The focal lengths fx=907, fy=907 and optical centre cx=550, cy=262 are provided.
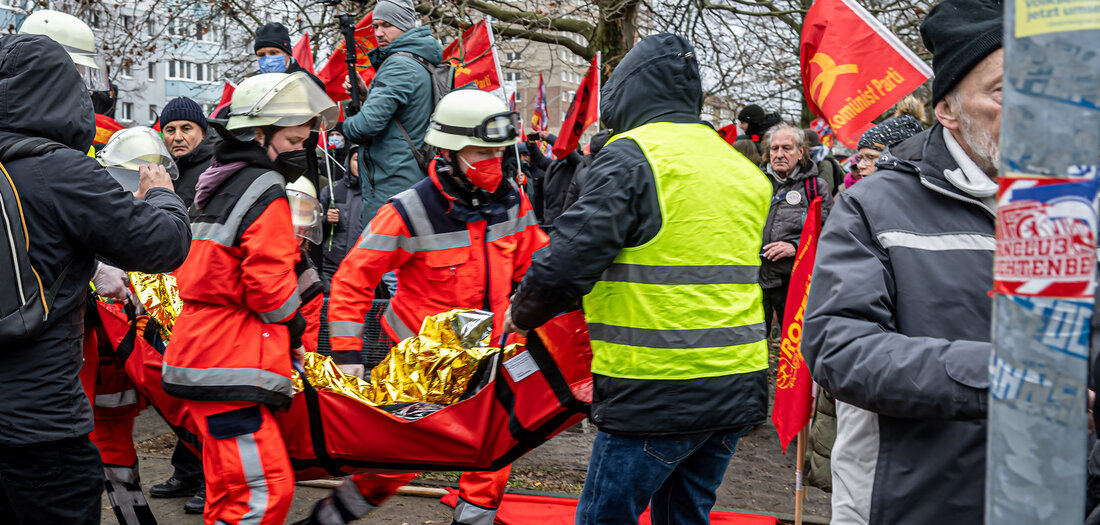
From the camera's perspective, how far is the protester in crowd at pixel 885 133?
15.3 feet

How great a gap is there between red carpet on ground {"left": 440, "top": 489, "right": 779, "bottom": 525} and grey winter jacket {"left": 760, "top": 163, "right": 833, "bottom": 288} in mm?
2412

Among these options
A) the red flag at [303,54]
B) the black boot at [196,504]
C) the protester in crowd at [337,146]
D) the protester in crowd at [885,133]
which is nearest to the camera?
the protester in crowd at [885,133]

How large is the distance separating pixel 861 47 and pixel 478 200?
1931mm

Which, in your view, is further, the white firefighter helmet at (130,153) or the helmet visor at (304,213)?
the helmet visor at (304,213)

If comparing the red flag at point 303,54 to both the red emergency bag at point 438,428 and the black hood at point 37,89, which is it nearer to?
the red emergency bag at point 438,428

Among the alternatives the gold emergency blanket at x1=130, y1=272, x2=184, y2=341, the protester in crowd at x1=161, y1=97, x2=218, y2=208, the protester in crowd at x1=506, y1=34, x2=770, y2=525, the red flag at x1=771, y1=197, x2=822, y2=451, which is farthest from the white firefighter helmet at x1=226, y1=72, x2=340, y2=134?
the red flag at x1=771, y1=197, x2=822, y2=451

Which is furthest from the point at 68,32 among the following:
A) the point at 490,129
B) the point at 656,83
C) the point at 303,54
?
the point at 303,54

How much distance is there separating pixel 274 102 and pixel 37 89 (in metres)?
0.85

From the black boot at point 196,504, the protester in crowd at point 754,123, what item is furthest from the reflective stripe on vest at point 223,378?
the protester in crowd at point 754,123

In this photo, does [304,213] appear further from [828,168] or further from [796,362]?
[828,168]

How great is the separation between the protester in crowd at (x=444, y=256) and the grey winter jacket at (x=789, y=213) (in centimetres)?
295

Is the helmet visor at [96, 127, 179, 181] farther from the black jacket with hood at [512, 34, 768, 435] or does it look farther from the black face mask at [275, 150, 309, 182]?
the black jacket with hood at [512, 34, 768, 435]

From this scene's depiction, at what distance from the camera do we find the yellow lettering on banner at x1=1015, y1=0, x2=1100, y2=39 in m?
0.92

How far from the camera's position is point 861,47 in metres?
4.25
